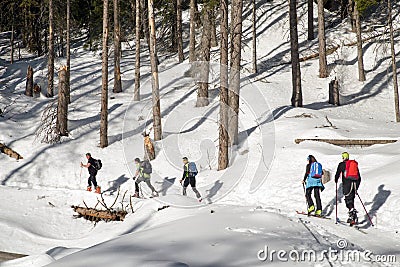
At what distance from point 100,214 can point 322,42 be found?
62.8ft

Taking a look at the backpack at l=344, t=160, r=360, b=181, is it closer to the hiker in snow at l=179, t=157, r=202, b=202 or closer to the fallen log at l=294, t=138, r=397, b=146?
the hiker in snow at l=179, t=157, r=202, b=202

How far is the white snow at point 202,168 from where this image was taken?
757 cm

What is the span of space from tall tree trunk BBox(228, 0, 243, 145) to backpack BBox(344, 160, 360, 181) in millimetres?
7188

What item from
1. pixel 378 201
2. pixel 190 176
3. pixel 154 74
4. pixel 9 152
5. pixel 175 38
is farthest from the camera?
pixel 175 38

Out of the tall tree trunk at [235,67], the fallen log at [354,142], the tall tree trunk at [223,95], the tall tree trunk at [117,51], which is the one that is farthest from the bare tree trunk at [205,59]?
the fallen log at [354,142]

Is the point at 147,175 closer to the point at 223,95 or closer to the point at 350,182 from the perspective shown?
the point at 223,95

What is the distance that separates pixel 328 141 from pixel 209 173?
15.3ft

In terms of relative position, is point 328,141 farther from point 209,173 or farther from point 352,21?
point 352,21

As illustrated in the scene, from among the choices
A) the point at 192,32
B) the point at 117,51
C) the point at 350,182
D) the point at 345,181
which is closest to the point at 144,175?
the point at 345,181

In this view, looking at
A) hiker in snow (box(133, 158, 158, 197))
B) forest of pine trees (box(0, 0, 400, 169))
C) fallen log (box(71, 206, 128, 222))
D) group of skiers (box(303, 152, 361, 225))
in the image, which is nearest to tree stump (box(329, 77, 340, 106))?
forest of pine trees (box(0, 0, 400, 169))

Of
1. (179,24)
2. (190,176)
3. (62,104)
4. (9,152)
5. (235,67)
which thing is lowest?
(9,152)

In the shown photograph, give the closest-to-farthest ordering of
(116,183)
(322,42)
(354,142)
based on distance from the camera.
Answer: (354,142), (116,183), (322,42)

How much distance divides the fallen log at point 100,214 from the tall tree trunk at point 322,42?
1878 centimetres

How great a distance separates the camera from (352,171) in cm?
1310
